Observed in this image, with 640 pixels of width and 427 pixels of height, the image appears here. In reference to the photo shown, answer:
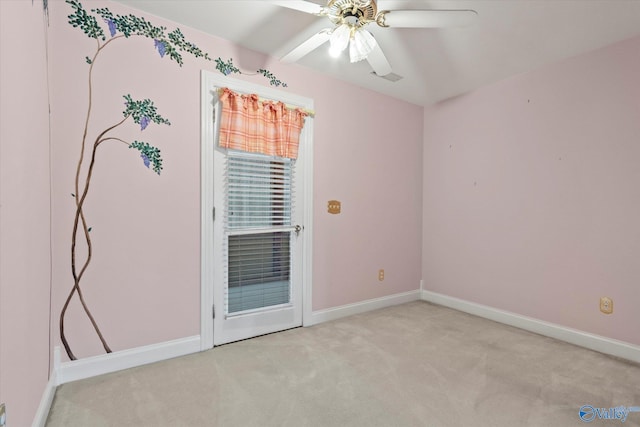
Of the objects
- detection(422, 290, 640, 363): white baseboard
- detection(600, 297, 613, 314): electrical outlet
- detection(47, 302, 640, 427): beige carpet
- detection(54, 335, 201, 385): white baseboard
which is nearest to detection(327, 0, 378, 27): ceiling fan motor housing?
detection(47, 302, 640, 427): beige carpet

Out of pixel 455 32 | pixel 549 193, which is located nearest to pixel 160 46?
pixel 455 32

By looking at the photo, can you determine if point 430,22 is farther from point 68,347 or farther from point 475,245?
point 68,347

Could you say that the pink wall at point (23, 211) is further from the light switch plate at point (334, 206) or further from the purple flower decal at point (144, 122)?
the light switch plate at point (334, 206)

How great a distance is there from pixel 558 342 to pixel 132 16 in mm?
4387

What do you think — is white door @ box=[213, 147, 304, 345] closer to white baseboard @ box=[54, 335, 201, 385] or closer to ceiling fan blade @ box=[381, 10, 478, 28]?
white baseboard @ box=[54, 335, 201, 385]

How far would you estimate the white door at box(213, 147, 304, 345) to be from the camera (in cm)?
260

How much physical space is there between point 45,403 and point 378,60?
2989 millimetres

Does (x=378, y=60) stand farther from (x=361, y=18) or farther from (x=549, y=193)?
(x=549, y=193)

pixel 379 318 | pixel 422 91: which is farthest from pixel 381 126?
pixel 379 318

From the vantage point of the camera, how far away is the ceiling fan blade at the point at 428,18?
67.0 inches

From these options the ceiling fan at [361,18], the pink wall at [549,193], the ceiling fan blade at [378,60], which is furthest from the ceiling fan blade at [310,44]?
the pink wall at [549,193]

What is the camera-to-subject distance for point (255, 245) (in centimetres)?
280

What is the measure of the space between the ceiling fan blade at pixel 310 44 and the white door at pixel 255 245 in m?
0.89

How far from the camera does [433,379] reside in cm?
209
